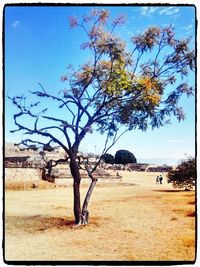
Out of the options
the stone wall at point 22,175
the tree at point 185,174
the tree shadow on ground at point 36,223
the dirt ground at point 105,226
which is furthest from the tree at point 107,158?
the stone wall at point 22,175

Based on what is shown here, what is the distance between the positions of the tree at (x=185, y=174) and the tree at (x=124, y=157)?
1.86 feet

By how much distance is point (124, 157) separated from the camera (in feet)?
20.7

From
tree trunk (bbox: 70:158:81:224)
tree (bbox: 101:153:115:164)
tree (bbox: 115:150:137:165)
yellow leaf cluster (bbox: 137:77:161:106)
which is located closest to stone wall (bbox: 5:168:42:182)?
tree trunk (bbox: 70:158:81:224)

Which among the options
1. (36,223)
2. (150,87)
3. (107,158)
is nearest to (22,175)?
(36,223)

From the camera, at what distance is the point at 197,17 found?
6.05 metres

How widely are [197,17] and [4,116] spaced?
2.74 m

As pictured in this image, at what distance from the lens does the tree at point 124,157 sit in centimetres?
626

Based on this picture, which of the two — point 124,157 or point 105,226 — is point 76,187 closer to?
point 105,226

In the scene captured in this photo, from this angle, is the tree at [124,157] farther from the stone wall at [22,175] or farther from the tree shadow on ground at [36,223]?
the stone wall at [22,175]

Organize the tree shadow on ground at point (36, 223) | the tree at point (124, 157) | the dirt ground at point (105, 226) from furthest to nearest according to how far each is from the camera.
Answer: the tree at point (124, 157)
the tree shadow on ground at point (36, 223)
the dirt ground at point (105, 226)

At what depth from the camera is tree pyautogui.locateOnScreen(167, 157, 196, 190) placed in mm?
6117

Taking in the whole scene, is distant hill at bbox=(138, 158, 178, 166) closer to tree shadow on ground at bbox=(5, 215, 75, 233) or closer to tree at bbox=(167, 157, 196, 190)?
tree at bbox=(167, 157, 196, 190)

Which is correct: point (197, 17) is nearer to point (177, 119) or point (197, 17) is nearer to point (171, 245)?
point (177, 119)

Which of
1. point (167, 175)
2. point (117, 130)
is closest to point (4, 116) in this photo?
point (117, 130)
